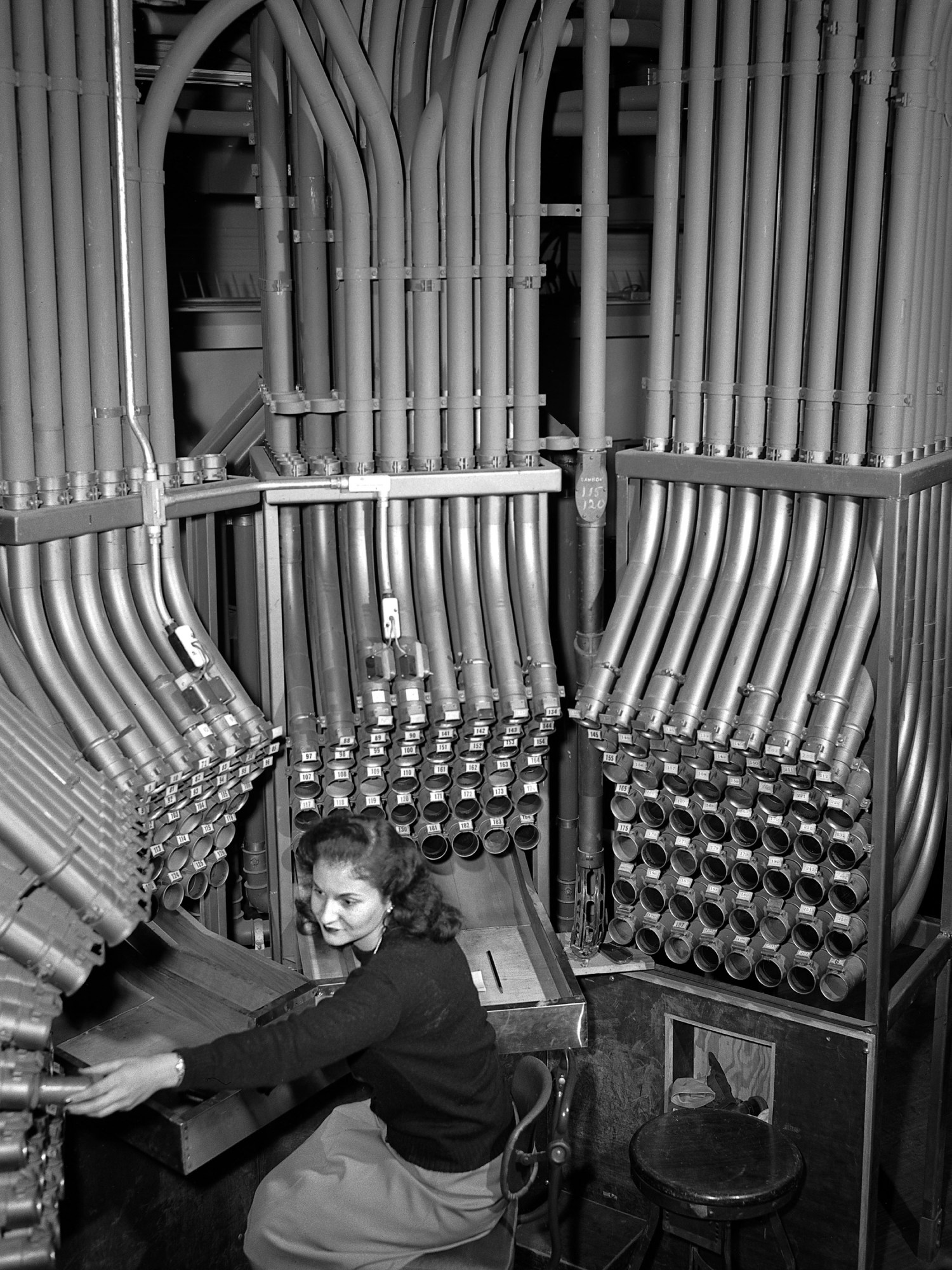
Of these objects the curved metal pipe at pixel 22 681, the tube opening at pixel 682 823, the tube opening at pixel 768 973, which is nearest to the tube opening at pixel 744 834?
the tube opening at pixel 682 823

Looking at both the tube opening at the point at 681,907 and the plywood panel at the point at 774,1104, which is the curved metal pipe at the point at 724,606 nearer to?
the tube opening at the point at 681,907

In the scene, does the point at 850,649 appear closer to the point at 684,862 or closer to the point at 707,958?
the point at 684,862

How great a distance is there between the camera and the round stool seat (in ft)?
10.8

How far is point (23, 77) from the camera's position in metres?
3.25

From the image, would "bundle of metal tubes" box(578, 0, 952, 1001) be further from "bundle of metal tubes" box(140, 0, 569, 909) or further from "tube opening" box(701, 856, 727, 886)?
"bundle of metal tubes" box(140, 0, 569, 909)

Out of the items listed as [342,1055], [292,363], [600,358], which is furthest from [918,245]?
[342,1055]

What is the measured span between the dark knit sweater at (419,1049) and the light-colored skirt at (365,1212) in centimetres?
5

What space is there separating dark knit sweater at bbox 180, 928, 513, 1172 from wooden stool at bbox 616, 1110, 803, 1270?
0.76 metres

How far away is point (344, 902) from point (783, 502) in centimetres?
185

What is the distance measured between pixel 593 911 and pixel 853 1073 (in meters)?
0.88

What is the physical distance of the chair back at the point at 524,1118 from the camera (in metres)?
2.68

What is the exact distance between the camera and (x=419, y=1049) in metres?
2.67

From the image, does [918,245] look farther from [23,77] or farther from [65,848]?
[65,848]

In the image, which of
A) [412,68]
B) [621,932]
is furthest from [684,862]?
[412,68]
